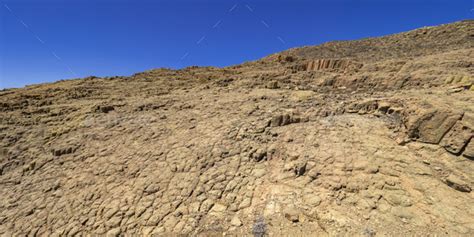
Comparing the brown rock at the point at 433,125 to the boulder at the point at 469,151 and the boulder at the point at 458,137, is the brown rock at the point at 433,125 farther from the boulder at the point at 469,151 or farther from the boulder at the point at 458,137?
the boulder at the point at 469,151

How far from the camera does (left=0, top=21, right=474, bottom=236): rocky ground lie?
11.1 ft

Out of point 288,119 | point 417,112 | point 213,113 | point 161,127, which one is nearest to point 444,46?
point 417,112

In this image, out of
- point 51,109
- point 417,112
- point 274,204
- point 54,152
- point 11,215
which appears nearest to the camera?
point 274,204

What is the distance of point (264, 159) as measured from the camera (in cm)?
475

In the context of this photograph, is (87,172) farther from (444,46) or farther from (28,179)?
(444,46)

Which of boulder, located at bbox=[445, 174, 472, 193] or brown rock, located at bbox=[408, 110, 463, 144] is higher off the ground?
brown rock, located at bbox=[408, 110, 463, 144]

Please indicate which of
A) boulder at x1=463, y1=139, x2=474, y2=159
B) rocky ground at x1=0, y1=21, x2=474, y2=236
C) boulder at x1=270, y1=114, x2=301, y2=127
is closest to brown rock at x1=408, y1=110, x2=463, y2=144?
rocky ground at x1=0, y1=21, x2=474, y2=236

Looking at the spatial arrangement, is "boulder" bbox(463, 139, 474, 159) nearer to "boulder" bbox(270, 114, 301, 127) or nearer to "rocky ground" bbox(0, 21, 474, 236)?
"rocky ground" bbox(0, 21, 474, 236)

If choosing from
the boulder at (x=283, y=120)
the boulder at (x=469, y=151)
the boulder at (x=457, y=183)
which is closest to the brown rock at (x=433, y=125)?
the boulder at (x=469, y=151)

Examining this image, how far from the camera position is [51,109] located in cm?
880

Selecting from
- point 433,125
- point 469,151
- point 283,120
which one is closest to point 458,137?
point 469,151

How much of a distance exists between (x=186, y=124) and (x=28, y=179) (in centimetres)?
412

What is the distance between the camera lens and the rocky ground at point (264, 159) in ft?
11.1

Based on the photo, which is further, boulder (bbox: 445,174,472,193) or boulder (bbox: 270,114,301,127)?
boulder (bbox: 270,114,301,127)
